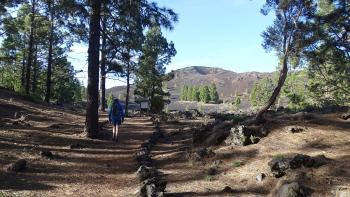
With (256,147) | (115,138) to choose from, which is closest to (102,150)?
(115,138)

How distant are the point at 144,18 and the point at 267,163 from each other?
27.9 ft

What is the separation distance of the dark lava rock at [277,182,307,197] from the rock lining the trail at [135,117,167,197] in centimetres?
213

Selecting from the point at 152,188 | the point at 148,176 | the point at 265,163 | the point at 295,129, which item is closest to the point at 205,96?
the point at 295,129

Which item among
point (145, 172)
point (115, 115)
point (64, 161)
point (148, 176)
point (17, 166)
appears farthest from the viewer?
point (115, 115)

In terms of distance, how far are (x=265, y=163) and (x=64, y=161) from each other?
5145 mm

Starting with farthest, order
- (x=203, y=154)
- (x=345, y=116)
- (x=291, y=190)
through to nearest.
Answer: (x=345, y=116) → (x=203, y=154) → (x=291, y=190)

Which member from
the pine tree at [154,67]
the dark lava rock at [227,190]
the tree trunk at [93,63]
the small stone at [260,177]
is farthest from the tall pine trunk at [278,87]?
the pine tree at [154,67]

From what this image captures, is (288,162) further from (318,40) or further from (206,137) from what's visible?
(318,40)

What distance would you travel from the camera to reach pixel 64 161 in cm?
1115

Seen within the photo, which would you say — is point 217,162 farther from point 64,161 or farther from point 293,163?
point 64,161

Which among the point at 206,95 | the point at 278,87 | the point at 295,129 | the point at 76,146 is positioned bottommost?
A: the point at 76,146

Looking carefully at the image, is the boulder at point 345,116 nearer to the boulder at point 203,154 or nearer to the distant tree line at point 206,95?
the boulder at point 203,154

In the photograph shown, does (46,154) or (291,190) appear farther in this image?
(46,154)

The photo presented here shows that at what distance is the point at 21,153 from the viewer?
10977mm
